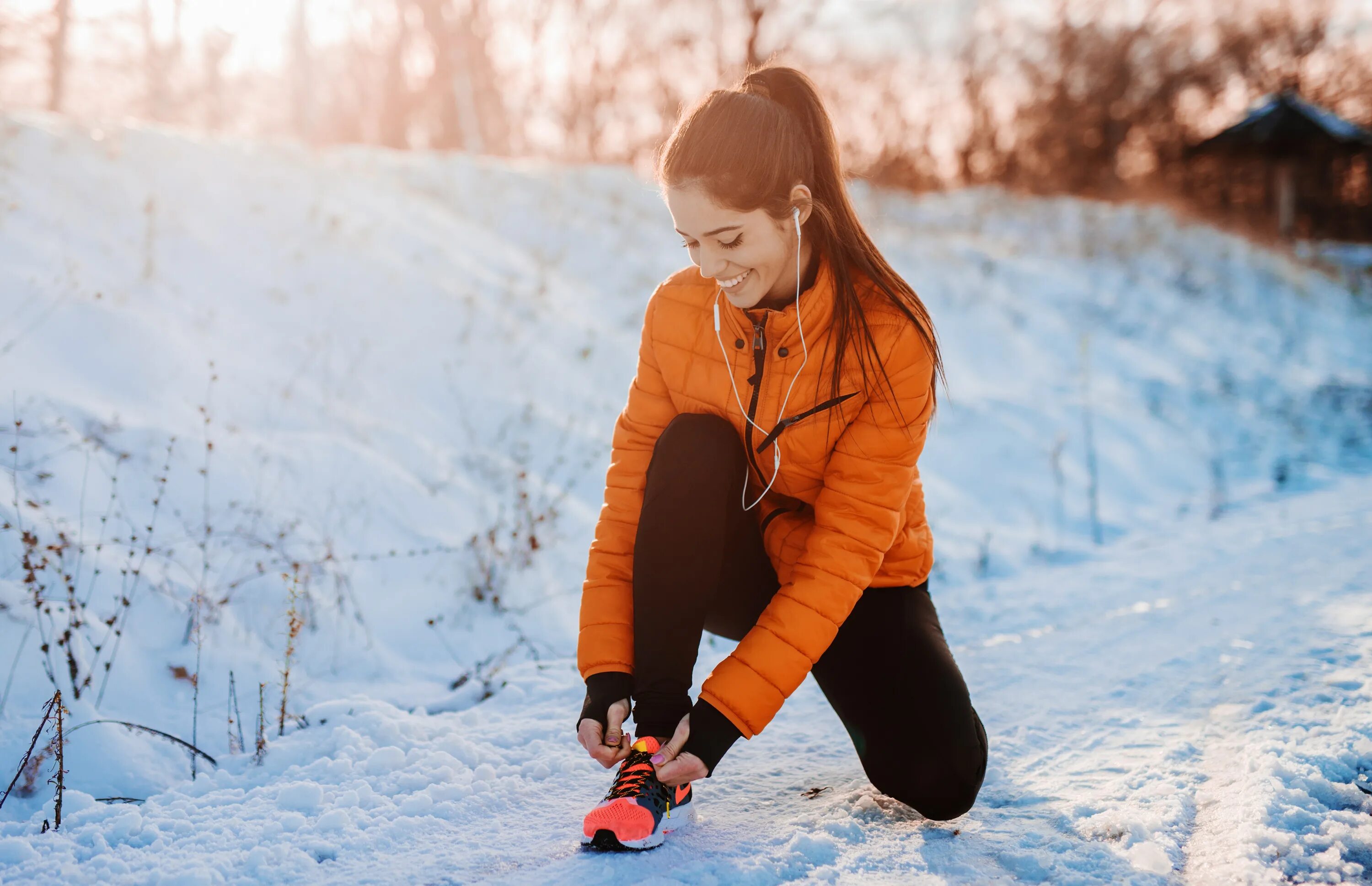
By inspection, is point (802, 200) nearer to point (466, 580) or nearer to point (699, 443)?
point (699, 443)

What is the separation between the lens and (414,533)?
3.43 metres

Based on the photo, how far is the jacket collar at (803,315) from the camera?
195 centimetres

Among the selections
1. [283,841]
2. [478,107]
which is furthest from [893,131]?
[283,841]

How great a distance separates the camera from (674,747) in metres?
1.72

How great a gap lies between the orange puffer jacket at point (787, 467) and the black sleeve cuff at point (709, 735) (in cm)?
2

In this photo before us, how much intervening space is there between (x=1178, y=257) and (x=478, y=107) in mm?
13091

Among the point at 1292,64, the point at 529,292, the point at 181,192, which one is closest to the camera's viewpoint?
the point at 181,192

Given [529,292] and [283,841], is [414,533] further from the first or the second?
[529,292]

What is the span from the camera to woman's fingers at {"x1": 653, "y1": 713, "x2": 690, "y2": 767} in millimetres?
1719

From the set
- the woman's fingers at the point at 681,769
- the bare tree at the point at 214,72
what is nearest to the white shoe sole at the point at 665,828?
the woman's fingers at the point at 681,769

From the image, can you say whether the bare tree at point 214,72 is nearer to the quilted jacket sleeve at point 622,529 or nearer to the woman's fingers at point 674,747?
the quilted jacket sleeve at point 622,529

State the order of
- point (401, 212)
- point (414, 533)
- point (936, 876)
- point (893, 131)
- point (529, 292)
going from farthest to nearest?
point (893, 131) < point (401, 212) < point (529, 292) < point (414, 533) < point (936, 876)

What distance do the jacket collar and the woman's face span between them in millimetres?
66

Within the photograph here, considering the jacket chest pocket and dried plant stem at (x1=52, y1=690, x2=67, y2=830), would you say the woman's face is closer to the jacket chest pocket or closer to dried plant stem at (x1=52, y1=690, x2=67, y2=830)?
the jacket chest pocket
